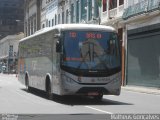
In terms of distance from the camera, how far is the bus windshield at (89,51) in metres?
20.9

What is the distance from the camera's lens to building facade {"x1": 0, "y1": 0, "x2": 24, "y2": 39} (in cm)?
15950

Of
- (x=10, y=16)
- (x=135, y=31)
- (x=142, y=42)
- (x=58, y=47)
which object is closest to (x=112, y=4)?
(x=135, y=31)

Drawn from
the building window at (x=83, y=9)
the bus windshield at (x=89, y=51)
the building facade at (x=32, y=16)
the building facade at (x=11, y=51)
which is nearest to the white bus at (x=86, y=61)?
the bus windshield at (x=89, y=51)

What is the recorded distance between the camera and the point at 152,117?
15742 millimetres

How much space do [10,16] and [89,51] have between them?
141 m

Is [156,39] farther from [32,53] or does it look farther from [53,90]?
[53,90]

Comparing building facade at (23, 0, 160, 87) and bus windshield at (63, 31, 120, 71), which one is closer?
bus windshield at (63, 31, 120, 71)

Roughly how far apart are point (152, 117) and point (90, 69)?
560 centimetres

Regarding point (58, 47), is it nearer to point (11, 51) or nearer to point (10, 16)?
point (11, 51)

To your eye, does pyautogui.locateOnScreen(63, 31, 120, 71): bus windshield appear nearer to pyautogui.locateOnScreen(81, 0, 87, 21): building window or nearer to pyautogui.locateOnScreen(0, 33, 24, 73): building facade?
pyautogui.locateOnScreen(81, 0, 87, 21): building window

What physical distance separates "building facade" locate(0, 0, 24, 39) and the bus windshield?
456 feet

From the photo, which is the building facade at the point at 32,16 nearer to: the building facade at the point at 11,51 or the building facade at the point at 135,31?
the building facade at the point at 11,51

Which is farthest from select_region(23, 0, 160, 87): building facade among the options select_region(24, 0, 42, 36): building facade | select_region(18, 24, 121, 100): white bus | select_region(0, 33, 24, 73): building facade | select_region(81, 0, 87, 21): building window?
select_region(0, 33, 24, 73): building facade

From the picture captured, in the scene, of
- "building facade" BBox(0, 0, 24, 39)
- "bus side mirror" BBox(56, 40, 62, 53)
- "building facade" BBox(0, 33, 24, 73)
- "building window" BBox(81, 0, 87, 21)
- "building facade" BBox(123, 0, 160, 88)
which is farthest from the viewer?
"building facade" BBox(0, 0, 24, 39)
